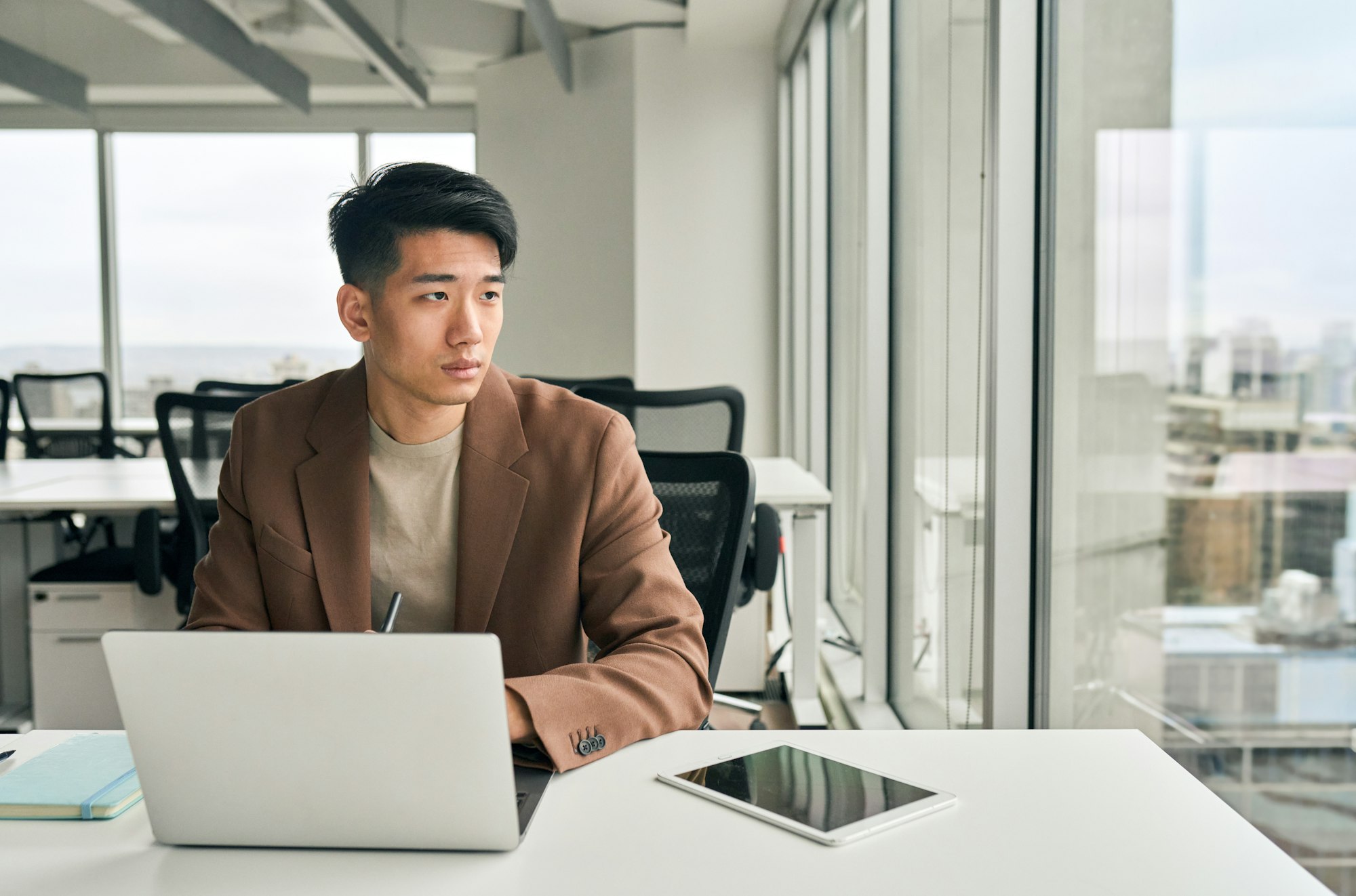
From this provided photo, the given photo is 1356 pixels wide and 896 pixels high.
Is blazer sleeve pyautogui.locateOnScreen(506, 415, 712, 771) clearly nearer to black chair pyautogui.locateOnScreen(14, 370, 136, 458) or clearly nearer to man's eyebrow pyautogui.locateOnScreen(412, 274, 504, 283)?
man's eyebrow pyautogui.locateOnScreen(412, 274, 504, 283)

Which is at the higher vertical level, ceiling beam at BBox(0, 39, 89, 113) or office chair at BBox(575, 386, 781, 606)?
ceiling beam at BBox(0, 39, 89, 113)

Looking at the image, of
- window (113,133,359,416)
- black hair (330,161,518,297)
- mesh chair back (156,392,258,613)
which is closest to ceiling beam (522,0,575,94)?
window (113,133,359,416)

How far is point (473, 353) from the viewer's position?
1.33 m

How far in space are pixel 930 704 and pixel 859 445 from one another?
1251mm

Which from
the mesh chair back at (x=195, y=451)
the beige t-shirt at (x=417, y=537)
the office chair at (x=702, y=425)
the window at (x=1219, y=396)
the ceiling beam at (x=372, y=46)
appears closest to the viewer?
the window at (x=1219, y=396)

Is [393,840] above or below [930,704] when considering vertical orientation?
above

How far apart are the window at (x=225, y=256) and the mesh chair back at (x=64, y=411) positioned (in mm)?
325

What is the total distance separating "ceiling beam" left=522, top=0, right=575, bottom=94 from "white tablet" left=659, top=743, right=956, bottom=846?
14.4ft

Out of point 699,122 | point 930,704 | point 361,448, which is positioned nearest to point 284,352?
point 699,122

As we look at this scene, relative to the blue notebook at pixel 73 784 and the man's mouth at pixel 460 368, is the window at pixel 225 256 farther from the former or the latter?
the blue notebook at pixel 73 784

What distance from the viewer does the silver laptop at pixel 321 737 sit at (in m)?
0.80

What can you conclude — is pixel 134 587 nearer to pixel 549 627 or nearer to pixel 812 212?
pixel 549 627

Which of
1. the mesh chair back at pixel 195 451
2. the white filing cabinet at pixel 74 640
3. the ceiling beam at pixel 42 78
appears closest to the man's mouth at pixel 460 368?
the mesh chair back at pixel 195 451

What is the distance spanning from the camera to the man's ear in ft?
4.51
